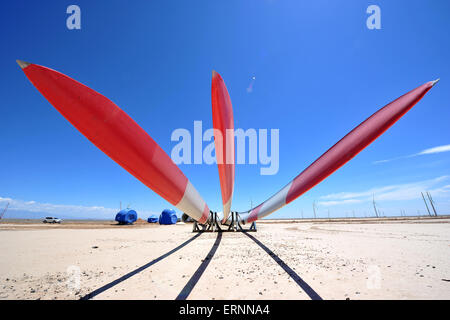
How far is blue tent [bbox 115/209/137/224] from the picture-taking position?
2514cm

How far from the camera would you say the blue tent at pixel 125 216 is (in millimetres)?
25141

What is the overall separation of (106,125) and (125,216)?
1129 inches

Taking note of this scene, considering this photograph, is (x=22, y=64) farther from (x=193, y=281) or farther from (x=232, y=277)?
(x=232, y=277)

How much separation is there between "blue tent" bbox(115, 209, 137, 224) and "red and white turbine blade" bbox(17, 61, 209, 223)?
2808 cm

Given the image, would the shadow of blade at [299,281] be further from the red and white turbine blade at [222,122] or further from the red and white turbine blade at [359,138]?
the red and white turbine blade at [222,122]

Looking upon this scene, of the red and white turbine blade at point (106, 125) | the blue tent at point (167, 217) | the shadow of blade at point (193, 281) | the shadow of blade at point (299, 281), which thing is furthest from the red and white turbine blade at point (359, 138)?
the blue tent at point (167, 217)

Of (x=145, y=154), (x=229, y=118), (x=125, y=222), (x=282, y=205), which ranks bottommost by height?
(x=125, y=222)

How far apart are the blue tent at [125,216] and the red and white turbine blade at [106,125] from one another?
2808 centimetres

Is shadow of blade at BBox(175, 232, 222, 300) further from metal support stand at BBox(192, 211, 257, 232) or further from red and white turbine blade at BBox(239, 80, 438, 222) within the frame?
metal support stand at BBox(192, 211, 257, 232)
